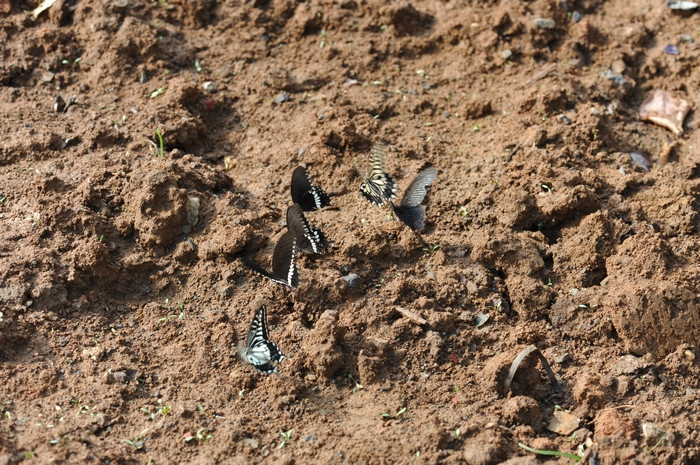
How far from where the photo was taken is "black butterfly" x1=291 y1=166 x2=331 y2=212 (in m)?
4.88

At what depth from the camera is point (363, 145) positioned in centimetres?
536

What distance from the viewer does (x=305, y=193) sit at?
194 inches

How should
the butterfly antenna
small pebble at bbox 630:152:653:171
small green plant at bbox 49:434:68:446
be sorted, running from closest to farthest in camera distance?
small green plant at bbox 49:434:68:446, the butterfly antenna, small pebble at bbox 630:152:653:171

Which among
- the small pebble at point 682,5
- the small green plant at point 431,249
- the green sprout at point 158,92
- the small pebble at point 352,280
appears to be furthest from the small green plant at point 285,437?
the small pebble at point 682,5

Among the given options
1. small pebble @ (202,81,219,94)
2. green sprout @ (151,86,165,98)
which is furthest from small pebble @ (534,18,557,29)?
green sprout @ (151,86,165,98)

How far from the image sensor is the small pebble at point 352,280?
14.9 ft

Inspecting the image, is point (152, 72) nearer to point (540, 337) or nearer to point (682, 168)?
point (540, 337)

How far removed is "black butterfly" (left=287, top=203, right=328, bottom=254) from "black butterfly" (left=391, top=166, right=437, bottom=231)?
1.66 ft

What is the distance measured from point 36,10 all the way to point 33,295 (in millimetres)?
2641

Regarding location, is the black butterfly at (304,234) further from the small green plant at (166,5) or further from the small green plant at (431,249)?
the small green plant at (166,5)

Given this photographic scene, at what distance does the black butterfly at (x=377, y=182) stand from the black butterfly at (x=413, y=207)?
102 mm

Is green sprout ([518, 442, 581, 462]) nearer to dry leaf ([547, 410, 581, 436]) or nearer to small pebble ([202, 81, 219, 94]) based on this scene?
dry leaf ([547, 410, 581, 436])

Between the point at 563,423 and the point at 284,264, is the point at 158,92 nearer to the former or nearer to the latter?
the point at 284,264

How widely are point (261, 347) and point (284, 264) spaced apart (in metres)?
0.52
